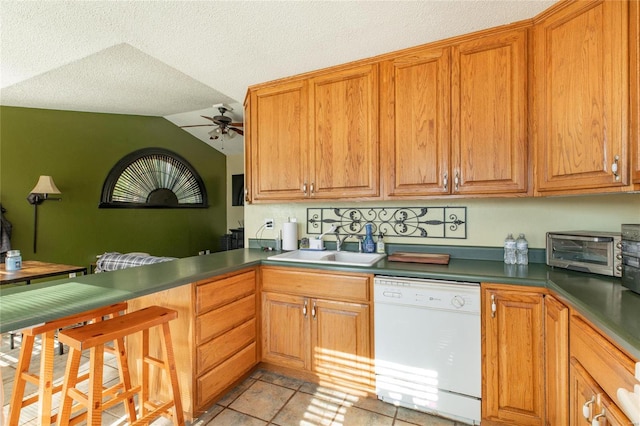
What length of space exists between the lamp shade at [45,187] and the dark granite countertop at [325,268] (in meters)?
2.72

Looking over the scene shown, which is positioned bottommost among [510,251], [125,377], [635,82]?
[125,377]

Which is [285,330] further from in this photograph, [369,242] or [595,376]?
[595,376]

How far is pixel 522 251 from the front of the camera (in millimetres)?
1909

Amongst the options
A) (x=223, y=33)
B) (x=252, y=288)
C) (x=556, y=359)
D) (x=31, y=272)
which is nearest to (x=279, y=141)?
(x=223, y=33)

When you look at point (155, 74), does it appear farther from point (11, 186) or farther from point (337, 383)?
point (337, 383)

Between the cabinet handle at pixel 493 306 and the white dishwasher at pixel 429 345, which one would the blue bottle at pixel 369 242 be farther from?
the cabinet handle at pixel 493 306

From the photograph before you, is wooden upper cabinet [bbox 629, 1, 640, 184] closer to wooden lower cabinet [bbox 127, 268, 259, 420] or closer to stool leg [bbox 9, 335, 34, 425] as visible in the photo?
wooden lower cabinet [bbox 127, 268, 259, 420]

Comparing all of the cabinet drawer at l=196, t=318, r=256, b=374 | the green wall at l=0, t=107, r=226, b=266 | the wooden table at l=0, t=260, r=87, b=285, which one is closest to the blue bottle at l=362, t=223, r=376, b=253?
the cabinet drawer at l=196, t=318, r=256, b=374

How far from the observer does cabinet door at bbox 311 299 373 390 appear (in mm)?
1935

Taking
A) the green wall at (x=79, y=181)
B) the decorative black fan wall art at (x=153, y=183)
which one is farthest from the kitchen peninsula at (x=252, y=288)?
the decorative black fan wall art at (x=153, y=183)

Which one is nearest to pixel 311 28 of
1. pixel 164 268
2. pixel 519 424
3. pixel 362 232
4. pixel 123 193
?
pixel 362 232

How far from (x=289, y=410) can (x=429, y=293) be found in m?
1.12

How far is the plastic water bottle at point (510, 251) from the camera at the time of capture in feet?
6.35

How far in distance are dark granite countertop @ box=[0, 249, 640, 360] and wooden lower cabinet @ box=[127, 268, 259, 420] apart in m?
0.12
